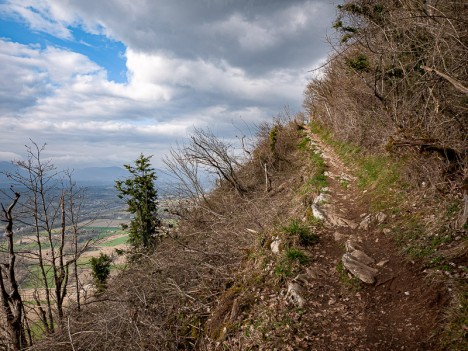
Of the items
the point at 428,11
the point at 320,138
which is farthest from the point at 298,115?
the point at 428,11

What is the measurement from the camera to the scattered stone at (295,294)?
16.9 ft

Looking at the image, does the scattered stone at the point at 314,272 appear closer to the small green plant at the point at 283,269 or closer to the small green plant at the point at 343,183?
the small green plant at the point at 283,269

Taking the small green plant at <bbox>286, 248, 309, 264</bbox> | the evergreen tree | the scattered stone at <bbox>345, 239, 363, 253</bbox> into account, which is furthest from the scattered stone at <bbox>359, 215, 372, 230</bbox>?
the evergreen tree

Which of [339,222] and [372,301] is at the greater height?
[339,222]

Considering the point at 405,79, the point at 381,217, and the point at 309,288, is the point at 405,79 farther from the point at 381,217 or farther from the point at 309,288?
the point at 309,288

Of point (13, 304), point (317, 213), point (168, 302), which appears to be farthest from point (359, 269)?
point (13, 304)

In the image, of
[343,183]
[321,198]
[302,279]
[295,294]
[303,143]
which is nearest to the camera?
[295,294]

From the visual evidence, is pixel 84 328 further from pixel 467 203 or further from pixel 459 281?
pixel 467 203

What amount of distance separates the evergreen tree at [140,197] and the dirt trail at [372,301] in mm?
18477

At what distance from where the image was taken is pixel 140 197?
77.7 ft

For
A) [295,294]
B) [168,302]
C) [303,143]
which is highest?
[303,143]

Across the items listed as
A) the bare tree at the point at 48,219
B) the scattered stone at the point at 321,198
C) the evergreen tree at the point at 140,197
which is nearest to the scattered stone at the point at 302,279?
the scattered stone at the point at 321,198

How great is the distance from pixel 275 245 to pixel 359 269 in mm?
2094

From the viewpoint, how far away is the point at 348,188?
30.4 ft
